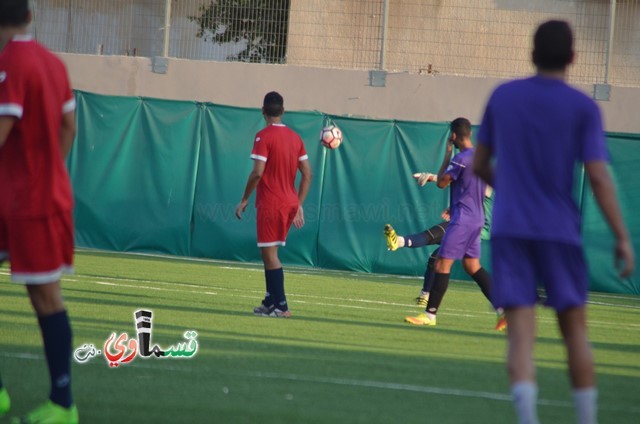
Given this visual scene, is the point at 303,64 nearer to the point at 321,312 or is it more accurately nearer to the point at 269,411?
the point at 321,312

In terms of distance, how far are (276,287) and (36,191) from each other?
6.19 meters

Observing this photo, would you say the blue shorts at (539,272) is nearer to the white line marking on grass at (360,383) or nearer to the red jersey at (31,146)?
the red jersey at (31,146)

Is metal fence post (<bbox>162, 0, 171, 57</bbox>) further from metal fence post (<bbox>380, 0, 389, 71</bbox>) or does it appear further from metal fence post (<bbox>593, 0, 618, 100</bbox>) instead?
metal fence post (<bbox>593, 0, 618, 100</bbox>)

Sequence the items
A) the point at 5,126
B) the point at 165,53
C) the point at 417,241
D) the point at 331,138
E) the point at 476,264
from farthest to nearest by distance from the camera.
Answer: the point at 165,53, the point at 331,138, the point at 417,241, the point at 476,264, the point at 5,126

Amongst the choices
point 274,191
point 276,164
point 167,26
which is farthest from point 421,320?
point 167,26

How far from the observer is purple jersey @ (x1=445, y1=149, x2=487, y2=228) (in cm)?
1198

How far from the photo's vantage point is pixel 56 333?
6.00 metres

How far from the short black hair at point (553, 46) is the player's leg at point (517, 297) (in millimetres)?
828

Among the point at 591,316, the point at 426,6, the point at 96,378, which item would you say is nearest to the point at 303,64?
the point at 426,6

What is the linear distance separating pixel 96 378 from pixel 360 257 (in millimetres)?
14174

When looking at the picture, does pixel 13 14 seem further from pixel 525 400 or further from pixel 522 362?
pixel 525 400

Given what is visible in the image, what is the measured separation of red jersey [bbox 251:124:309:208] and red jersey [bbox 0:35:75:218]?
620 centimetres

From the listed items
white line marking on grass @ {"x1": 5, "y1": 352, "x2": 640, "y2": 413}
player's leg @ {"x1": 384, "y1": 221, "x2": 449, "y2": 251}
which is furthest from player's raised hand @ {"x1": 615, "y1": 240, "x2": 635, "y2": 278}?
player's leg @ {"x1": 384, "y1": 221, "x2": 449, "y2": 251}

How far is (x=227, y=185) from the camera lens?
72.3 ft
